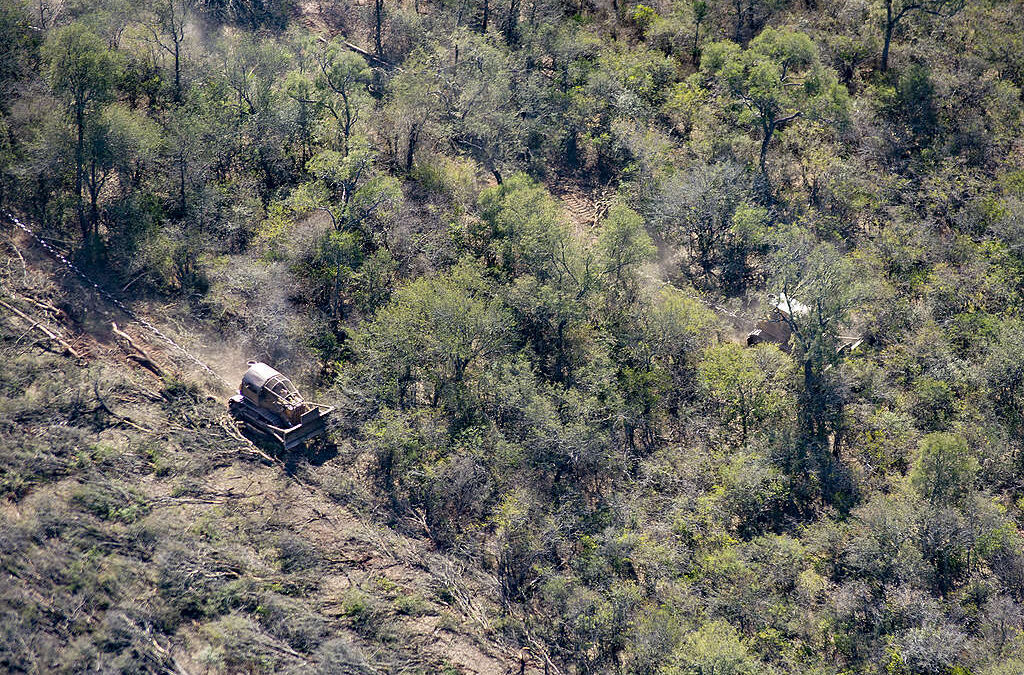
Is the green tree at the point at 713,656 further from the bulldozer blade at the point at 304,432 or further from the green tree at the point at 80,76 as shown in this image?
the green tree at the point at 80,76

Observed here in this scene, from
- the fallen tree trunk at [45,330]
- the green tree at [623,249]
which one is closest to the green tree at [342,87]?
the green tree at [623,249]

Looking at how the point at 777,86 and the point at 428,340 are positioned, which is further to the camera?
the point at 777,86

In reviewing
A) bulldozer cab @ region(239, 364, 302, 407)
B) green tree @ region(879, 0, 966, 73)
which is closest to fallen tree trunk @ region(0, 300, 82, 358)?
bulldozer cab @ region(239, 364, 302, 407)

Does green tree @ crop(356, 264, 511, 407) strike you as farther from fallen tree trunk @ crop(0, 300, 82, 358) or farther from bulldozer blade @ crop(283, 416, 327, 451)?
fallen tree trunk @ crop(0, 300, 82, 358)

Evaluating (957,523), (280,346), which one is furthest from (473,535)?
(957,523)

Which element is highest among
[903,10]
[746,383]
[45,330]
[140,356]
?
[903,10]

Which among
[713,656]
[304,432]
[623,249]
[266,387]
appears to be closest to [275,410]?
[266,387]

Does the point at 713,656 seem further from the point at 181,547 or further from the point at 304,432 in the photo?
the point at 181,547
